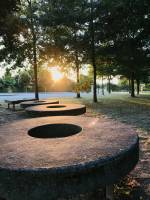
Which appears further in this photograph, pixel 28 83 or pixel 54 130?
pixel 28 83

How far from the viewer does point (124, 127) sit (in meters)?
5.60

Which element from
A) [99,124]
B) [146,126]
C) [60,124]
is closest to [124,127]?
[99,124]

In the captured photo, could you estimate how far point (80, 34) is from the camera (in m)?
24.3

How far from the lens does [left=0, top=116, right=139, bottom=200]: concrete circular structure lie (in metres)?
3.16

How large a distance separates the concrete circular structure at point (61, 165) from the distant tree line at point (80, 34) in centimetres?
1644

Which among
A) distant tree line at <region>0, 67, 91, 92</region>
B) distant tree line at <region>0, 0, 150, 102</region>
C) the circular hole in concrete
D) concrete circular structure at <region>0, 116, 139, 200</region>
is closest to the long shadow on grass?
the circular hole in concrete

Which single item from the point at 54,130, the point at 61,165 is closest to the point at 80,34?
the point at 54,130

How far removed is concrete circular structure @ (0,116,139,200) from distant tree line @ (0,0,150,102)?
53.9ft

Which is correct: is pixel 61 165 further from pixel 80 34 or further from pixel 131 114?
pixel 80 34

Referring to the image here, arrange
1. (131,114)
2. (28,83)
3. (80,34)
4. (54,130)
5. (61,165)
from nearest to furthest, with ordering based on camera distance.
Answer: (61,165) < (54,130) < (131,114) < (80,34) < (28,83)

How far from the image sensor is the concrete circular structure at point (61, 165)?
3.16 metres

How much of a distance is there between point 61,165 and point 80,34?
72.5 feet

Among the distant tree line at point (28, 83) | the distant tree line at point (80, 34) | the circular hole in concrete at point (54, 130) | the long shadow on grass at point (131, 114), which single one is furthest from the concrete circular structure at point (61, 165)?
the distant tree line at point (28, 83)

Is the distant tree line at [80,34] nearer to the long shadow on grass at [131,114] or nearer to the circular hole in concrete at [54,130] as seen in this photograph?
the long shadow on grass at [131,114]
